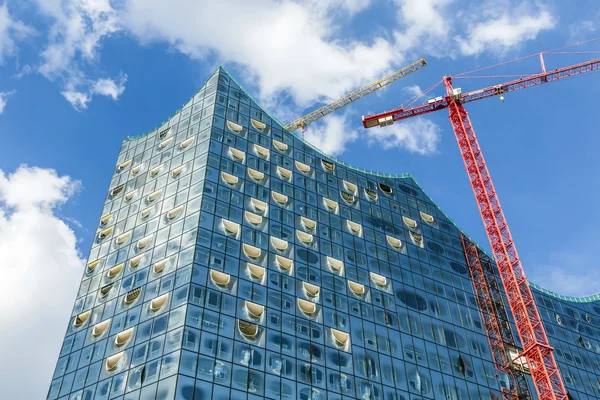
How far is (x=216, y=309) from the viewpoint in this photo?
58812 mm

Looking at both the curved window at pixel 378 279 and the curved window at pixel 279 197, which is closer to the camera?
the curved window at pixel 378 279

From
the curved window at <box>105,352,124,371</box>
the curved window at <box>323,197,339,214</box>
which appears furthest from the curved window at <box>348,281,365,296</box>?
the curved window at <box>105,352,124,371</box>

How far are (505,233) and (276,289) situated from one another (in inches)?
1186

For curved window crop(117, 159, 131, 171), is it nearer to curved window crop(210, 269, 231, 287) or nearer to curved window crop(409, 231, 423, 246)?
curved window crop(210, 269, 231, 287)

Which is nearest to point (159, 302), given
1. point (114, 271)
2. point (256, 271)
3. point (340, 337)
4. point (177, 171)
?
point (256, 271)

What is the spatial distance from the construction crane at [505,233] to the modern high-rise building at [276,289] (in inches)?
63.9

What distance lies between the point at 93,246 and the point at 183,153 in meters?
12.2

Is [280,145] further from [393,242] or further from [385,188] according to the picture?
[393,242]

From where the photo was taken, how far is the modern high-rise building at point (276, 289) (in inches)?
2265

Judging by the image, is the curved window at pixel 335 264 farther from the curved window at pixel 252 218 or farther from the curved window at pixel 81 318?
the curved window at pixel 81 318

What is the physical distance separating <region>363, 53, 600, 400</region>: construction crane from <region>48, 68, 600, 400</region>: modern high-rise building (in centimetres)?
162

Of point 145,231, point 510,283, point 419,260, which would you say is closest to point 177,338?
point 145,231

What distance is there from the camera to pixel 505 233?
82312 mm

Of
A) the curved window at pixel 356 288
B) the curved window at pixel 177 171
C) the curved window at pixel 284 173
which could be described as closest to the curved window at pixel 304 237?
the curved window at pixel 356 288
